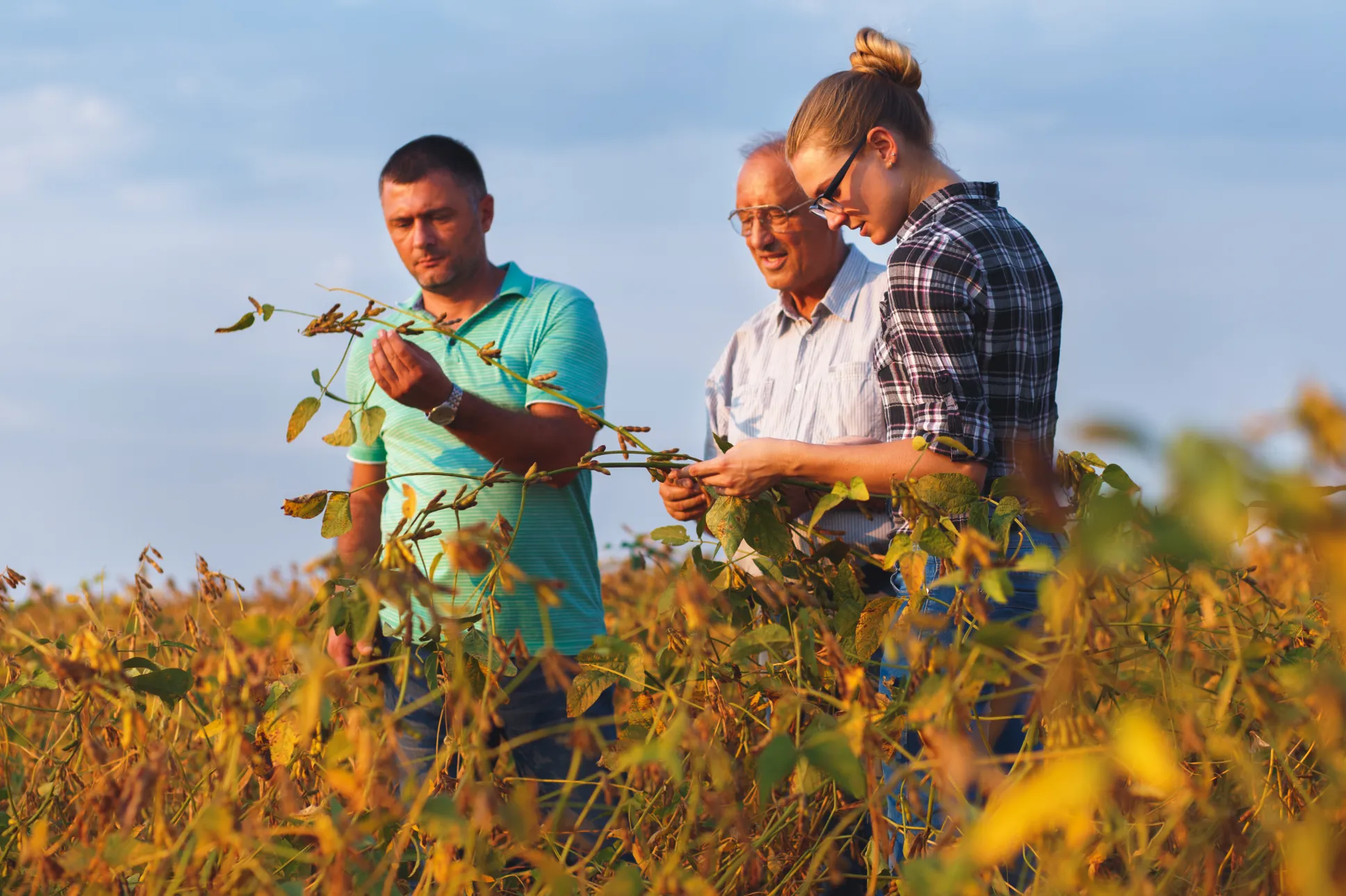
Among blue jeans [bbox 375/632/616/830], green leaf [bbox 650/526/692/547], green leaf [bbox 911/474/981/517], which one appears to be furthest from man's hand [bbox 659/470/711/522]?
blue jeans [bbox 375/632/616/830]

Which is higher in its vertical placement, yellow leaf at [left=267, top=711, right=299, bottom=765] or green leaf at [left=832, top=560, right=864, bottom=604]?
green leaf at [left=832, top=560, right=864, bottom=604]

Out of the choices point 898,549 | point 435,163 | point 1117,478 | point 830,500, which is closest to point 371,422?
point 830,500

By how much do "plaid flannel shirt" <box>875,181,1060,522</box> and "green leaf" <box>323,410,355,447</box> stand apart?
2.82ft

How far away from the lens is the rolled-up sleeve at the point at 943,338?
1.72 m

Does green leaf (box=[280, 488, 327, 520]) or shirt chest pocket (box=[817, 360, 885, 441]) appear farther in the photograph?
shirt chest pocket (box=[817, 360, 885, 441])

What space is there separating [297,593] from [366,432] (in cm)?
440

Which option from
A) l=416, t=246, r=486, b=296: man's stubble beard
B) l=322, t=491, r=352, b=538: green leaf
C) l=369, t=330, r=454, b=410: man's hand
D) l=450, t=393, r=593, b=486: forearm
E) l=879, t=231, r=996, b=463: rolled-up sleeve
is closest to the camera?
l=879, t=231, r=996, b=463: rolled-up sleeve

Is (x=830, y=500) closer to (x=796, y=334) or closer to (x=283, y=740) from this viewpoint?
(x=283, y=740)

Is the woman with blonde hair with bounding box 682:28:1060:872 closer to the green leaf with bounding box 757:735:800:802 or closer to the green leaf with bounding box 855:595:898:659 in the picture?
the green leaf with bounding box 855:595:898:659

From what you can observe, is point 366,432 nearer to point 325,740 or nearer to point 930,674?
point 325,740

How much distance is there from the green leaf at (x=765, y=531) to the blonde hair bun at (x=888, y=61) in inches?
32.1

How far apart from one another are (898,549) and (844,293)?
3.59ft

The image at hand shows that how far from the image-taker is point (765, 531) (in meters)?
1.83

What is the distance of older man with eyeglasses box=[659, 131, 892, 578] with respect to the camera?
2.32 meters
